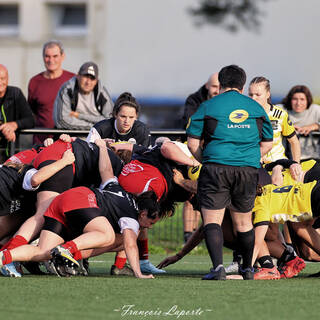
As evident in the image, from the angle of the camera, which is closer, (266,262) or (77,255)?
(77,255)

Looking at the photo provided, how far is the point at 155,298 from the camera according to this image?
655 cm

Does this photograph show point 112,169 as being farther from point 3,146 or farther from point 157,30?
point 157,30

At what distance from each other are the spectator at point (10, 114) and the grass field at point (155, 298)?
3879 millimetres

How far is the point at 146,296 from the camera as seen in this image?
21.8 feet

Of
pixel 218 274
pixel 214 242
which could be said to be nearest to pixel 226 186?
pixel 214 242

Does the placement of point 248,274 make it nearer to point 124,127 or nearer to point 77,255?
point 77,255

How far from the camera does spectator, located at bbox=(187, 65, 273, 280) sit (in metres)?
8.05

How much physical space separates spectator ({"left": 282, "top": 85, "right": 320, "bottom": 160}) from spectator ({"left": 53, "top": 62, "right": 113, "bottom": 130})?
2.31 m

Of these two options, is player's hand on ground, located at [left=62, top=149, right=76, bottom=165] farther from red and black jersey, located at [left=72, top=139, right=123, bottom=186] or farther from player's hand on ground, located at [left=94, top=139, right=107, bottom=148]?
player's hand on ground, located at [left=94, top=139, right=107, bottom=148]

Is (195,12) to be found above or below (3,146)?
above

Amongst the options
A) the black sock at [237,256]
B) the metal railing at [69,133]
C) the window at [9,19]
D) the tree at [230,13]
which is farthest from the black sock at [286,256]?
the window at [9,19]

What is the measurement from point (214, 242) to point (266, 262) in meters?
0.89

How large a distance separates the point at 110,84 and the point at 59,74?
1407 cm

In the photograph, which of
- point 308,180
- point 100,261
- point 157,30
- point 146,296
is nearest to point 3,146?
point 100,261
